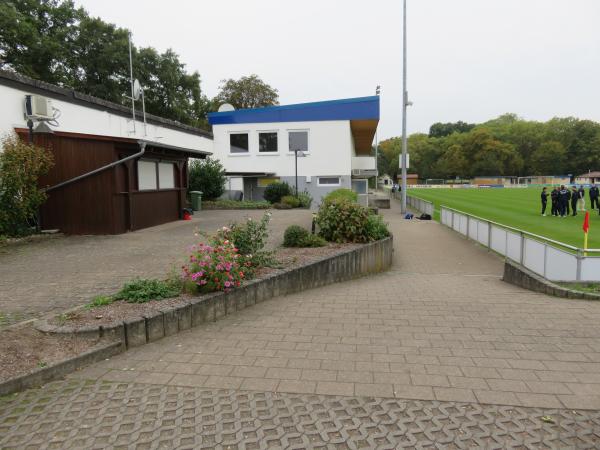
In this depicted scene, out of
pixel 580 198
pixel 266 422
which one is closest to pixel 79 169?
pixel 266 422

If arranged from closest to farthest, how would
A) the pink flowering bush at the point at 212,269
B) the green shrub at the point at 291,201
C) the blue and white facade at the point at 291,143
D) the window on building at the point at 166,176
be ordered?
the pink flowering bush at the point at 212,269, the window on building at the point at 166,176, the green shrub at the point at 291,201, the blue and white facade at the point at 291,143

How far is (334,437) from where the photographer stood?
292cm

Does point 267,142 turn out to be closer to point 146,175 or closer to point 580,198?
point 146,175

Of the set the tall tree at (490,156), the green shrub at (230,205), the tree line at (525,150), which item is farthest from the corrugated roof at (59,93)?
the tree line at (525,150)

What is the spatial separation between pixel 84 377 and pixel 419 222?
21.1 metres

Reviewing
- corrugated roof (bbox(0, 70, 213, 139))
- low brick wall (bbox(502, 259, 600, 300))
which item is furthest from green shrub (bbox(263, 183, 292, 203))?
low brick wall (bbox(502, 259, 600, 300))

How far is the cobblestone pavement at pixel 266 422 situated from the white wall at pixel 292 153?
2727cm

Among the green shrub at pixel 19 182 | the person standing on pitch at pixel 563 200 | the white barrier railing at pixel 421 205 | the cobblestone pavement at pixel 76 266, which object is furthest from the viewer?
the white barrier railing at pixel 421 205

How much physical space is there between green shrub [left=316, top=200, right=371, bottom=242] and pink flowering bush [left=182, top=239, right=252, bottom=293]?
4.67 meters

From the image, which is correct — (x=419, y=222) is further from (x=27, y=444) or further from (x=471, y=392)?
(x=27, y=444)

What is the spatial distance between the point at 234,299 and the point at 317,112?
84.6 ft

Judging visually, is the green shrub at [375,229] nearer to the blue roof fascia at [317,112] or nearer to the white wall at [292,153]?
the white wall at [292,153]

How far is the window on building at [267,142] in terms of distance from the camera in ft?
102

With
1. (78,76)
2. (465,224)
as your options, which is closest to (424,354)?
(465,224)
